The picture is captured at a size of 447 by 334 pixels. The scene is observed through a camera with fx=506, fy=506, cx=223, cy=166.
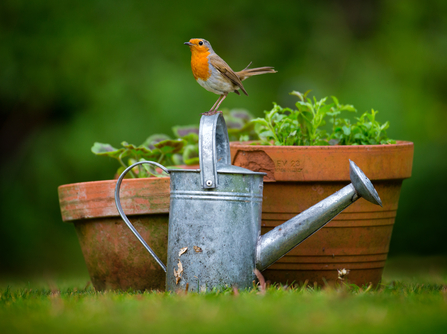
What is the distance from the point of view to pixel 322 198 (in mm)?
2242

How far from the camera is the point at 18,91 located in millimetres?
5938

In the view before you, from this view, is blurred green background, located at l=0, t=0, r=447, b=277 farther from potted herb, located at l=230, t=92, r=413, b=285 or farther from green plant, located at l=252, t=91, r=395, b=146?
potted herb, located at l=230, t=92, r=413, b=285

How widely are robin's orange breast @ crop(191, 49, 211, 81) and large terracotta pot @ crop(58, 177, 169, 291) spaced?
1.69ft

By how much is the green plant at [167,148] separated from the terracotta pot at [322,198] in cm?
60

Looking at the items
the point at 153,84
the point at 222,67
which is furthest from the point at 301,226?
the point at 153,84

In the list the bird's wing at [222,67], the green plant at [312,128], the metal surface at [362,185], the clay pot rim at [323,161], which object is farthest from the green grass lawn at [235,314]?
the bird's wing at [222,67]

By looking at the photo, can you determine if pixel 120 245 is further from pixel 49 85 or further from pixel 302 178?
pixel 49 85

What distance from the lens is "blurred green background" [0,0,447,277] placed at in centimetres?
567

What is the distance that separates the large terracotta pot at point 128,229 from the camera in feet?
7.58

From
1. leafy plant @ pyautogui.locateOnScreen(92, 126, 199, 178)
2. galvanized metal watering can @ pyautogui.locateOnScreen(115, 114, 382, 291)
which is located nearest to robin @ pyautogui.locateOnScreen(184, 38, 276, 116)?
galvanized metal watering can @ pyautogui.locateOnScreen(115, 114, 382, 291)

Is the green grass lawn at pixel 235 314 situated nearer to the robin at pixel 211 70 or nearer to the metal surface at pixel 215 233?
the metal surface at pixel 215 233

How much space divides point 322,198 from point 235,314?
942 mm

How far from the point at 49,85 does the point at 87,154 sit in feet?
3.52

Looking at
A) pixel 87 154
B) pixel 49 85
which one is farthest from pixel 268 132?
pixel 49 85
